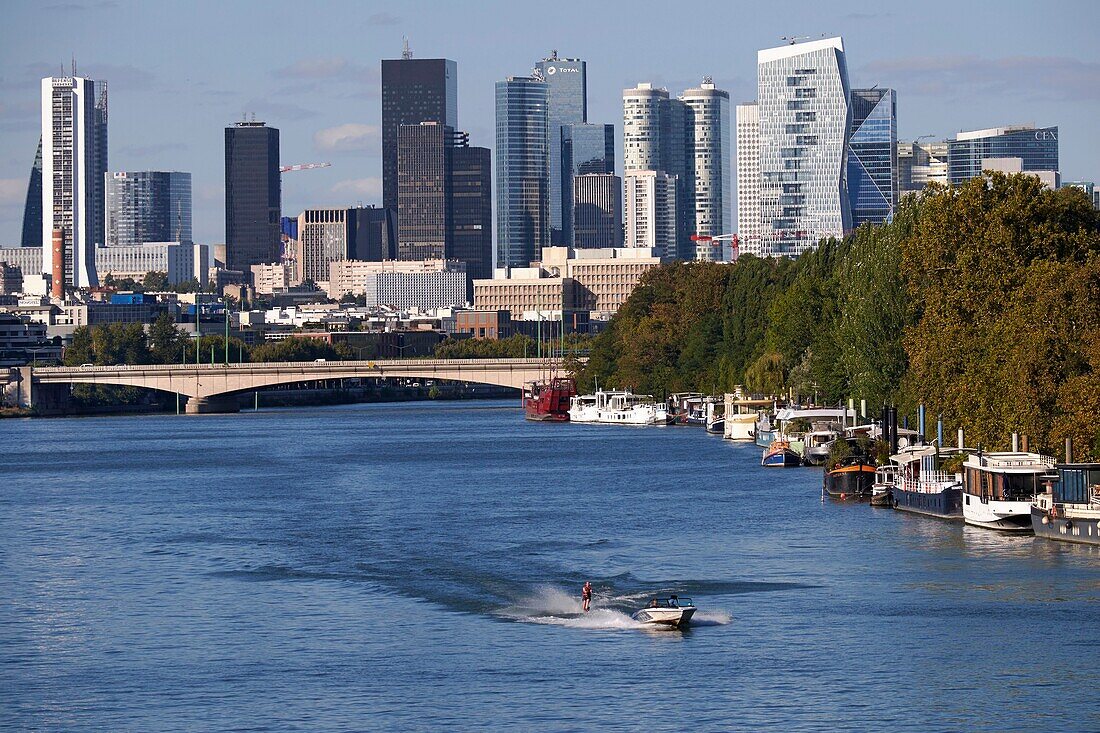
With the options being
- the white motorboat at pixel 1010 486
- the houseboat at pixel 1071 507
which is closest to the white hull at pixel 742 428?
the white motorboat at pixel 1010 486

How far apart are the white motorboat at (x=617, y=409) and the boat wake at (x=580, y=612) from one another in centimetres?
10445

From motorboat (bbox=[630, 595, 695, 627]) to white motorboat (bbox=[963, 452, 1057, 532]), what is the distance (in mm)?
19435

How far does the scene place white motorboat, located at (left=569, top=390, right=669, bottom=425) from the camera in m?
163

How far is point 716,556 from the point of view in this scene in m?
65.3

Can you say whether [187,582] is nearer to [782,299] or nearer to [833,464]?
[833,464]

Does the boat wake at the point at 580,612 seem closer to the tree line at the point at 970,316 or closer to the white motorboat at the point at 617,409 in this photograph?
the tree line at the point at 970,316

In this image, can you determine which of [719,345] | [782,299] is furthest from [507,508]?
[719,345]

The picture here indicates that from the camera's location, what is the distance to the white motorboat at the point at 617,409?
163 meters

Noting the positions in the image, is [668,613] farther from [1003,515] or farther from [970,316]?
[970,316]

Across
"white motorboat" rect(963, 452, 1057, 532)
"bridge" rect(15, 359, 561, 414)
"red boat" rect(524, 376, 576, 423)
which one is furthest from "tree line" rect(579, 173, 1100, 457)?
"bridge" rect(15, 359, 561, 414)

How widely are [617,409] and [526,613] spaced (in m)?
113

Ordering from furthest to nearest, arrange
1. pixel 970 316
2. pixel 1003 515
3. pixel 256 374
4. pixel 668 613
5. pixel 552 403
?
1. pixel 256 374
2. pixel 552 403
3. pixel 970 316
4. pixel 1003 515
5. pixel 668 613

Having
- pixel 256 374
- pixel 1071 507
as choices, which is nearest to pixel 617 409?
pixel 256 374

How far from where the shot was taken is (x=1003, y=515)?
69500mm
